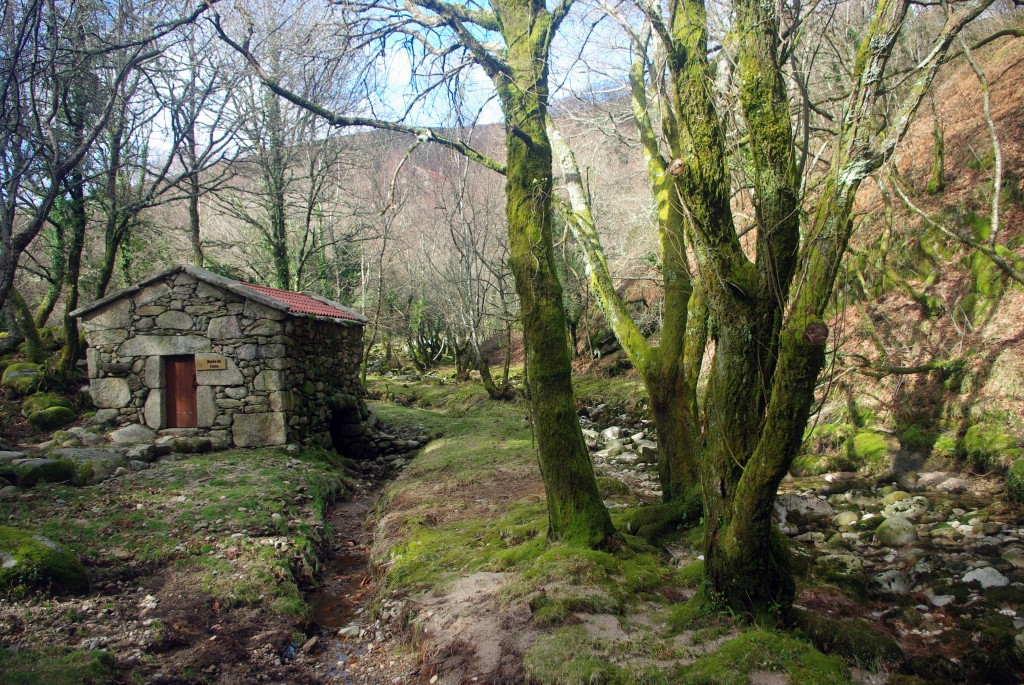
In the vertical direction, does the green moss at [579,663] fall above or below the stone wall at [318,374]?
below

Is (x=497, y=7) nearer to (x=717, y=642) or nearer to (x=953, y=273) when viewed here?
(x=717, y=642)

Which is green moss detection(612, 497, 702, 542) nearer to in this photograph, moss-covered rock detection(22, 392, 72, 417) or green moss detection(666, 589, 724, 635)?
green moss detection(666, 589, 724, 635)

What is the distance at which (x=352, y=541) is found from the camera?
23.8 ft

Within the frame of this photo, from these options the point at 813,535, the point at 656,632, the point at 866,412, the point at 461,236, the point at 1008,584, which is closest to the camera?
the point at 656,632

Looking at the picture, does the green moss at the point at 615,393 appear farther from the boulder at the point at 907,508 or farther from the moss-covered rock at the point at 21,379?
the moss-covered rock at the point at 21,379

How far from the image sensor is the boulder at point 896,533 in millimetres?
5789

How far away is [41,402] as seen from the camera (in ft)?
40.0

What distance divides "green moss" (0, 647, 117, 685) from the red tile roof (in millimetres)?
7083

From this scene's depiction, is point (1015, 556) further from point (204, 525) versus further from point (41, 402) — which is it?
point (41, 402)

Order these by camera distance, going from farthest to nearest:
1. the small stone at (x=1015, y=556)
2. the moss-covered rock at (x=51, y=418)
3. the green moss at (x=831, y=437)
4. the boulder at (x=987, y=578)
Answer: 1. the moss-covered rock at (x=51, y=418)
2. the green moss at (x=831, y=437)
3. the small stone at (x=1015, y=556)
4. the boulder at (x=987, y=578)

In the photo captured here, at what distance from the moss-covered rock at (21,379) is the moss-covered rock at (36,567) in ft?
33.0

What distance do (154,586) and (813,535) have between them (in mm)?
6251

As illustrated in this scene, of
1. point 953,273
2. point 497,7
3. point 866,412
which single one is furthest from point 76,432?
point 953,273

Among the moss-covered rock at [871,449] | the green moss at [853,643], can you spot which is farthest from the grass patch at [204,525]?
the moss-covered rock at [871,449]
